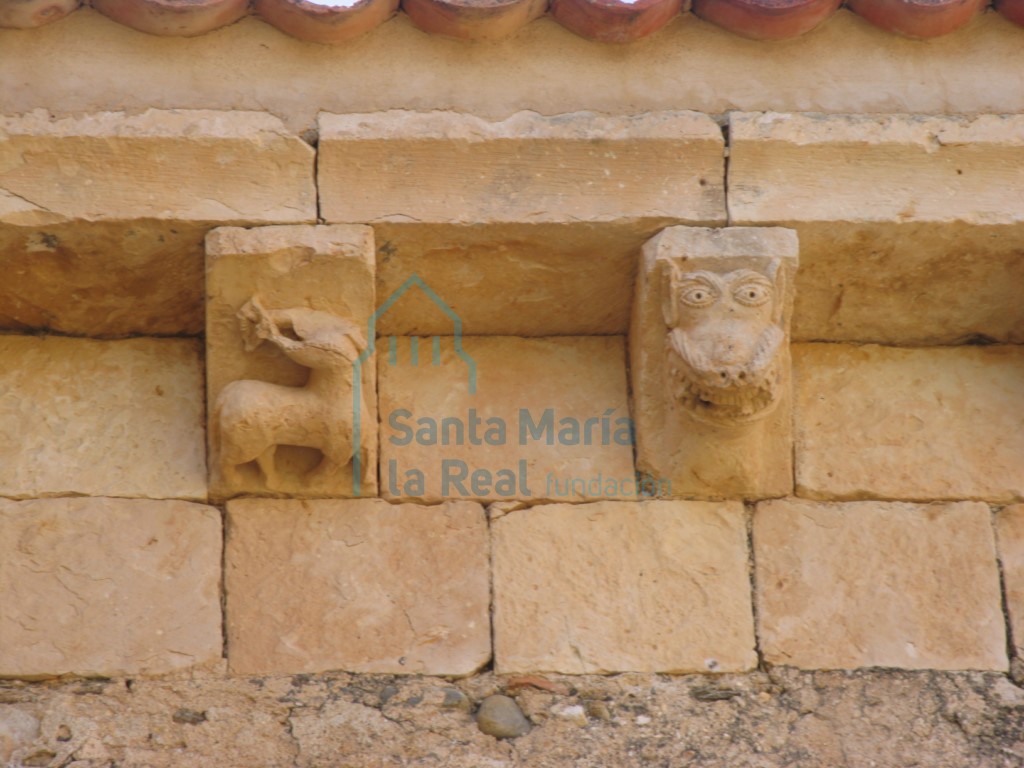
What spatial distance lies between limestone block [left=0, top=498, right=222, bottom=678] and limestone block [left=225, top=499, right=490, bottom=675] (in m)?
0.09

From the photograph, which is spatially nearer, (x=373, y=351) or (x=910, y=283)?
(x=373, y=351)

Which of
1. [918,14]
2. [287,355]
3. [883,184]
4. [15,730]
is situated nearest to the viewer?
[15,730]

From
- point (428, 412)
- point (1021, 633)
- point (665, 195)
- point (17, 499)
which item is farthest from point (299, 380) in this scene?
point (1021, 633)

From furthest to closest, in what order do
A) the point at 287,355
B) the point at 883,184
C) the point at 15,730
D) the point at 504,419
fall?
the point at 504,419
the point at 883,184
the point at 287,355
the point at 15,730

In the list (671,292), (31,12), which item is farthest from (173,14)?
(671,292)

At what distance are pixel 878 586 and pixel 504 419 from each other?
3.56 ft

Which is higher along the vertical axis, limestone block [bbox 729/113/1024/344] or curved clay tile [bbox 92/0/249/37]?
curved clay tile [bbox 92/0/249/37]

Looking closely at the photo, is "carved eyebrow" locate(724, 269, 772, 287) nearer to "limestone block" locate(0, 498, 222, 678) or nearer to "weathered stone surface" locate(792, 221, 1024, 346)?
"weathered stone surface" locate(792, 221, 1024, 346)

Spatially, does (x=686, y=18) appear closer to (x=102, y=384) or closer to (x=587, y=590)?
(x=587, y=590)

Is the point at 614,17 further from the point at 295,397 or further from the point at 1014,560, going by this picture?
the point at 1014,560

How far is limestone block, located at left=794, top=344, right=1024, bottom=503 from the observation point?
444cm

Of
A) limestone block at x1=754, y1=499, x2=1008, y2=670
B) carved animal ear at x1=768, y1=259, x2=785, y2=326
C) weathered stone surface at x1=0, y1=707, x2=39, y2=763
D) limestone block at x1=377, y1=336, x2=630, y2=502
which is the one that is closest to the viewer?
weathered stone surface at x1=0, y1=707, x2=39, y2=763

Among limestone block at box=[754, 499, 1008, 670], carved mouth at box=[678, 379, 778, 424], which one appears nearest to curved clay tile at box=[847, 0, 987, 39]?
carved mouth at box=[678, 379, 778, 424]

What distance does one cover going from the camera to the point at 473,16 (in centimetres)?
426
